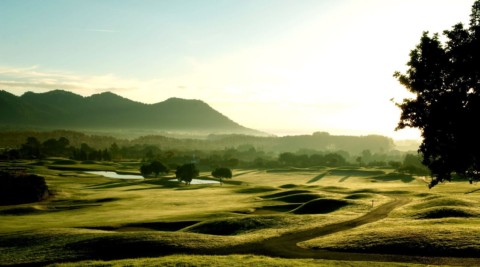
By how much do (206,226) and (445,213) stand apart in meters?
35.3

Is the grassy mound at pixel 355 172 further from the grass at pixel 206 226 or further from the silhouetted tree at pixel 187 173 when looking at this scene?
the grass at pixel 206 226

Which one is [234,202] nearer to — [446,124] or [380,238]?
[380,238]

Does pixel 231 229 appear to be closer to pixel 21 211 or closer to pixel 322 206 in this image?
pixel 322 206

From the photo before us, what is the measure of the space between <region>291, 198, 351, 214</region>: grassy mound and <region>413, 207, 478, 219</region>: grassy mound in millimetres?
16305

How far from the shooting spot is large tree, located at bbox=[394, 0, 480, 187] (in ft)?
106

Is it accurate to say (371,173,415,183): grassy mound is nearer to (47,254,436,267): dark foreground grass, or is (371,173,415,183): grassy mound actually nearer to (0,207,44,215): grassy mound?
(0,207,44,215): grassy mound

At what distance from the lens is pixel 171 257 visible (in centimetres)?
4241

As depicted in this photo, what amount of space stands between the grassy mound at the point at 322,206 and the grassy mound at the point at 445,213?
1630 centimetres

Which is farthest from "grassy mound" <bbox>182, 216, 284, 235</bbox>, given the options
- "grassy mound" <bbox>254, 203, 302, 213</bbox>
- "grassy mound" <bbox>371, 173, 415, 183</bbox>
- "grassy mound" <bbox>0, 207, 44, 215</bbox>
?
"grassy mound" <bbox>371, 173, 415, 183</bbox>

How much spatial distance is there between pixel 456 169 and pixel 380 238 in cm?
1583

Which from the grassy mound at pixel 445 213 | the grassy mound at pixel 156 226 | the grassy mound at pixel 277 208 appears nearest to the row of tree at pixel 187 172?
the grassy mound at pixel 277 208

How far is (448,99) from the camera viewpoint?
109 ft

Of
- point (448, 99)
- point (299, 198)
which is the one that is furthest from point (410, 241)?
point (299, 198)

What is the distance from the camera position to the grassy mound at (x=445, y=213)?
208ft
